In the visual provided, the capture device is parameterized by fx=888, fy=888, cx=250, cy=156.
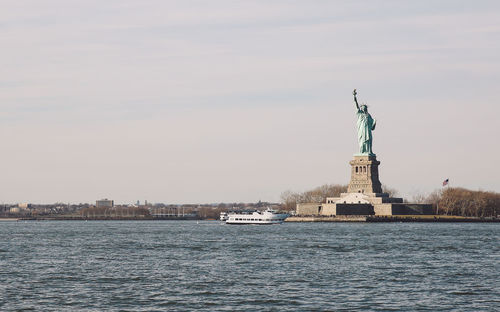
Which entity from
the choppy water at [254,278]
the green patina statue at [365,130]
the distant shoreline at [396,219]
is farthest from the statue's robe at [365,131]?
the choppy water at [254,278]

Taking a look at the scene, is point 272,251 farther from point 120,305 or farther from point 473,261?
point 120,305

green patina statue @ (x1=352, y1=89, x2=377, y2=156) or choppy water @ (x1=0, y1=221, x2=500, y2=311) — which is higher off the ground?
green patina statue @ (x1=352, y1=89, x2=377, y2=156)

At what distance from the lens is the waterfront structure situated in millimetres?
141000

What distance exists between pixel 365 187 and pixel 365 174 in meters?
2.23

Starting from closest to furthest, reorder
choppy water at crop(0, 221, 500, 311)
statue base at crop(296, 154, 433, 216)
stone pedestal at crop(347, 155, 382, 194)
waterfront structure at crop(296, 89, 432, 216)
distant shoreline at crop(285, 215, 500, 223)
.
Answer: choppy water at crop(0, 221, 500, 311), distant shoreline at crop(285, 215, 500, 223), statue base at crop(296, 154, 433, 216), waterfront structure at crop(296, 89, 432, 216), stone pedestal at crop(347, 155, 382, 194)

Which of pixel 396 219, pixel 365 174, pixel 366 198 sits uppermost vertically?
pixel 365 174

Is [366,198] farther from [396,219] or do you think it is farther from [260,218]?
[260,218]

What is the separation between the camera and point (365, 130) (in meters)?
142

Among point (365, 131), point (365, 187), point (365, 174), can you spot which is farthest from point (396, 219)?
point (365, 131)

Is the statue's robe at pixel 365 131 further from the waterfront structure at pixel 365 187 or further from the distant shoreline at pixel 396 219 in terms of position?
the distant shoreline at pixel 396 219

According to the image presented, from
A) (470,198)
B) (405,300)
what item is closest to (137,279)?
(405,300)

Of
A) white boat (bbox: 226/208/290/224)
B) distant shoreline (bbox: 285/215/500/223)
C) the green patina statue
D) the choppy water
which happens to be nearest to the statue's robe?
the green patina statue

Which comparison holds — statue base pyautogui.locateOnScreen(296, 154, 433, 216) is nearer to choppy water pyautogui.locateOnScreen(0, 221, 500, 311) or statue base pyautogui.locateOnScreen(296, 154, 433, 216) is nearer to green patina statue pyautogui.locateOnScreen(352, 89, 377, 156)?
green patina statue pyautogui.locateOnScreen(352, 89, 377, 156)

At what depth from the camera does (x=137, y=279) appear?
143 feet
